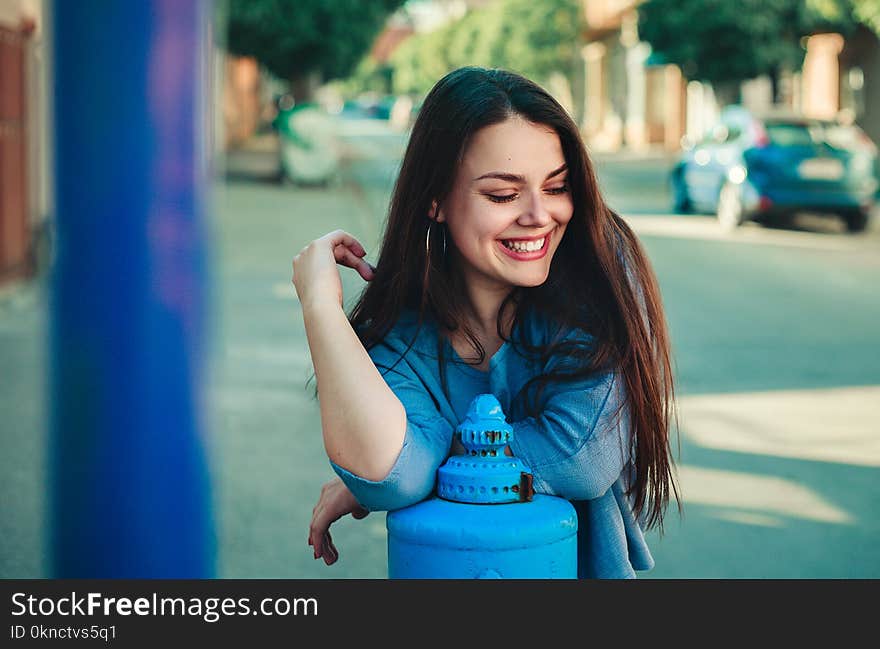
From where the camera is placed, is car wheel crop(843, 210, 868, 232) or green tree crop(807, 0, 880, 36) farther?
green tree crop(807, 0, 880, 36)

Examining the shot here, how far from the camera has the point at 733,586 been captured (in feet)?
6.68

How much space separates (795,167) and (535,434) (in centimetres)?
1403

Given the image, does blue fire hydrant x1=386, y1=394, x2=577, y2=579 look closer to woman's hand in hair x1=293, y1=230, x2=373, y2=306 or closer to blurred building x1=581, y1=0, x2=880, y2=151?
woman's hand in hair x1=293, y1=230, x2=373, y2=306

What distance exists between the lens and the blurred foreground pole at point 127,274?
1045 mm

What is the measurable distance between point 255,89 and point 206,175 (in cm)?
5914

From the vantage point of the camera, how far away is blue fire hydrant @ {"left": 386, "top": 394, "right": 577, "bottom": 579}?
180 cm

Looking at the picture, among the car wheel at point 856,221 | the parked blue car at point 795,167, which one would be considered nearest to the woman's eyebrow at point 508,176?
the parked blue car at point 795,167

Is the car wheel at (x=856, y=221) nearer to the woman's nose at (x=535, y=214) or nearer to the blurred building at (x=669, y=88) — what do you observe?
the blurred building at (x=669, y=88)

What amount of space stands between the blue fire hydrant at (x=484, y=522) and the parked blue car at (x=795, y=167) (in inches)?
555

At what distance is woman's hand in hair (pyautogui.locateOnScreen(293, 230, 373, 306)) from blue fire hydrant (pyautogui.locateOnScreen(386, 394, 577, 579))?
0.29 metres

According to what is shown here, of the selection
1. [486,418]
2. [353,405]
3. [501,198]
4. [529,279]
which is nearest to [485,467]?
[486,418]

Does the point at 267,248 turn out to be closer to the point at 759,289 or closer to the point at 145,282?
the point at 759,289

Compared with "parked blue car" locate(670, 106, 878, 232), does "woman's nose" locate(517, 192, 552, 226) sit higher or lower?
higher

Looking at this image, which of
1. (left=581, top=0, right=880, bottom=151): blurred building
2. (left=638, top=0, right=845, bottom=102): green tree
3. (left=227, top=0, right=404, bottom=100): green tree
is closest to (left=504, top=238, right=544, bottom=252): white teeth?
(left=581, top=0, right=880, bottom=151): blurred building
